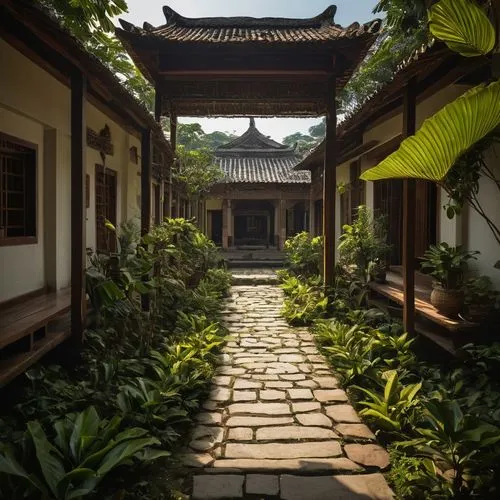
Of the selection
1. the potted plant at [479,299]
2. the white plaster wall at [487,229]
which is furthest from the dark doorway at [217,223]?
the potted plant at [479,299]

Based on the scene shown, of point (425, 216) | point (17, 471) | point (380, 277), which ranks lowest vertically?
point (17, 471)

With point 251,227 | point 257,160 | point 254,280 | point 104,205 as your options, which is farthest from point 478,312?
point 257,160

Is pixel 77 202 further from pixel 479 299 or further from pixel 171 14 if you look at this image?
pixel 171 14

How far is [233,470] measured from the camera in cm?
299

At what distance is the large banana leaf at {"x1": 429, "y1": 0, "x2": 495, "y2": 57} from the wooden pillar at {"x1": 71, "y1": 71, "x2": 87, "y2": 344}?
310cm

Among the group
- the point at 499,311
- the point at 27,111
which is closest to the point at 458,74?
the point at 499,311

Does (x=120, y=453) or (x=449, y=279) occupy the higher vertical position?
(x=449, y=279)

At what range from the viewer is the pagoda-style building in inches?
782

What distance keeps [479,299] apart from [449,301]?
0.26m

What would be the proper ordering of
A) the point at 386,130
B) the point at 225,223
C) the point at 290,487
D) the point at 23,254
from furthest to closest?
1. the point at 225,223
2. the point at 386,130
3. the point at 23,254
4. the point at 290,487

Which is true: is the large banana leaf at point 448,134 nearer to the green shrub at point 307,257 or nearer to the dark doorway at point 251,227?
the green shrub at point 307,257

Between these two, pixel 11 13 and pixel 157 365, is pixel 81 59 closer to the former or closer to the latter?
pixel 11 13

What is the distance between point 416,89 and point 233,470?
13.5ft

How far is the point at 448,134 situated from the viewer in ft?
7.50
